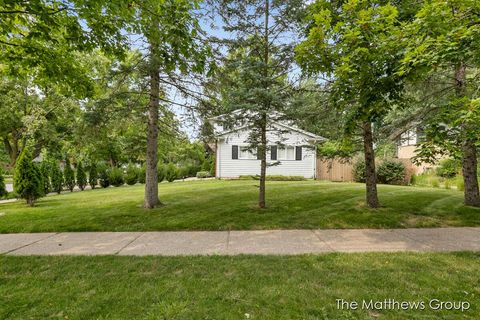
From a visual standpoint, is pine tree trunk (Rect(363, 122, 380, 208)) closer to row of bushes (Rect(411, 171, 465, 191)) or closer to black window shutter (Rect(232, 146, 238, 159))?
row of bushes (Rect(411, 171, 465, 191))

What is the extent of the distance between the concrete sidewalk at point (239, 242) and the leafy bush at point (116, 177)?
46.7 feet

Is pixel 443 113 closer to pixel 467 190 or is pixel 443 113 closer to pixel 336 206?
pixel 336 206

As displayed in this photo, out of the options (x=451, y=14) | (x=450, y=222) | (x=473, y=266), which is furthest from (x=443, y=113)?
(x=450, y=222)

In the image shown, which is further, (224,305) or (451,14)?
(451,14)

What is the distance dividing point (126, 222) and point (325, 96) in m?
6.91

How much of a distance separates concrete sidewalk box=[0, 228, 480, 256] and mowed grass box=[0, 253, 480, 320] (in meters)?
0.36

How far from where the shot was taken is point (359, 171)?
1666cm


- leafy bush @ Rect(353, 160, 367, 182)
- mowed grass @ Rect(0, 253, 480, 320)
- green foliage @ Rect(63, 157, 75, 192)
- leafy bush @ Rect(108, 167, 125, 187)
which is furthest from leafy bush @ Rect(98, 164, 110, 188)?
leafy bush @ Rect(353, 160, 367, 182)

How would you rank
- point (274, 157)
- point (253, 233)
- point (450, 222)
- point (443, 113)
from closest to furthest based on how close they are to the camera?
1. point (443, 113)
2. point (253, 233)
3. point (450, 222)
4. point (274, 157)

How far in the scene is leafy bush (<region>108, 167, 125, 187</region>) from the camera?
18.9 m

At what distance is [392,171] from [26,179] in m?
18.8

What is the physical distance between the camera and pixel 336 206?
293 inches

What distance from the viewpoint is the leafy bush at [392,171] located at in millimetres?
16109

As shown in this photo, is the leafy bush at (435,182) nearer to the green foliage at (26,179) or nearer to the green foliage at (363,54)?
the green foliage at (363,54)
